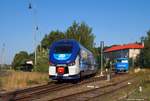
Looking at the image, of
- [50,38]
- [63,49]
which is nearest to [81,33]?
[50,38]

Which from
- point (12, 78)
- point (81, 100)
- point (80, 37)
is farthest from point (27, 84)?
point (80, 37)

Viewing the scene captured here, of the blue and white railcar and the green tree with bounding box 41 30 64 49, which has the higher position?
the green tree with bounding box 41 30 64 49

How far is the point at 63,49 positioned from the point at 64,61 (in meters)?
1.23

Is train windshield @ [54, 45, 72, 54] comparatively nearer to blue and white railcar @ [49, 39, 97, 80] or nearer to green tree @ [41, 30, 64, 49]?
blue and white railcar @ [49, 39, 97, 80]

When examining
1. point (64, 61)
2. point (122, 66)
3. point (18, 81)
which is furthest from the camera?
point (122, 66)

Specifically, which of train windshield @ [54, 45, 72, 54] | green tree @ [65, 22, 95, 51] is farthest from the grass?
green tree @ [65, 22, 95, 51]

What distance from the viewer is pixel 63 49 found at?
3294 centimetres

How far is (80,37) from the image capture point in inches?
3231

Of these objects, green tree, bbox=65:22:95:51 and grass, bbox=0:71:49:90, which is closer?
grass, bbox=0:71:49:90

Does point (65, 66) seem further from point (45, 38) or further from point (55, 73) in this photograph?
point (45, 38)

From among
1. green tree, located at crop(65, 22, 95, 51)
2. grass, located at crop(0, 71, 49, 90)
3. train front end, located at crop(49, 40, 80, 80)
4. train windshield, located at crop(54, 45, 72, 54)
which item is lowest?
grass, located at crop(0, 71, 49, 90)

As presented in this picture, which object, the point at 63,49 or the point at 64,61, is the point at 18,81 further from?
the point at 63,49

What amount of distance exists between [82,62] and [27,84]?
18.3 feet

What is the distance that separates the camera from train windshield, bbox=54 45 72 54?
1290 inches
